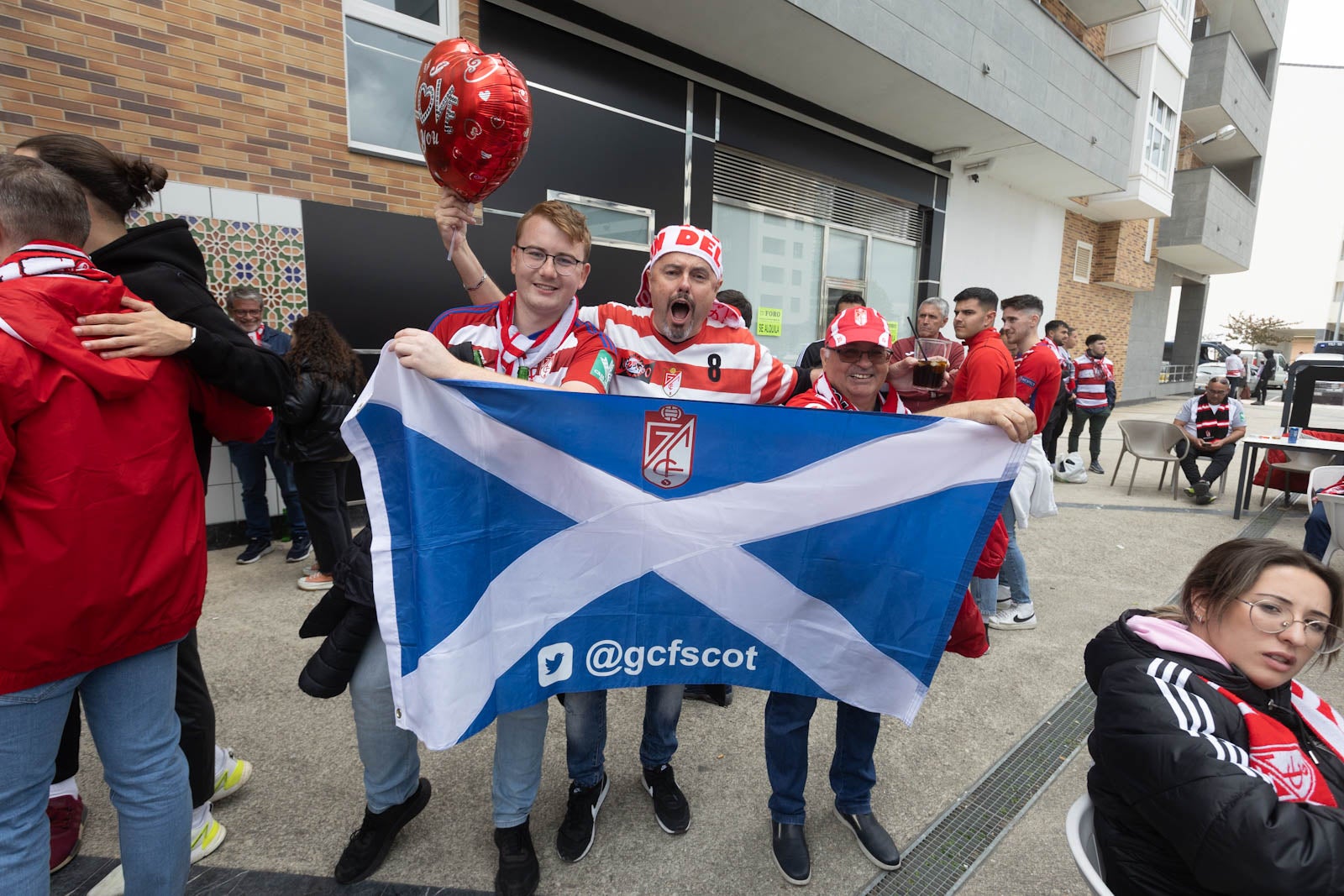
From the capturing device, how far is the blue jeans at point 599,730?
2230mm

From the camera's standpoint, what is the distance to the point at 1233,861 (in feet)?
3.87

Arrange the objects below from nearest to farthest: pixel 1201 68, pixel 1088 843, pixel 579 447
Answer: pixel 1088 843 → pixel 579 447 → pixel 1201 68

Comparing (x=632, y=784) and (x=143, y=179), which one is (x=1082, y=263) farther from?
(x=143, y=179)

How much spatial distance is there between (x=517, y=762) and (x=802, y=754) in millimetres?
941

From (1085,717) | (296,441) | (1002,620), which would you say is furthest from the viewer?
(1002,620)

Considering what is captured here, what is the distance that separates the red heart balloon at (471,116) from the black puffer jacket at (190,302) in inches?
35.4

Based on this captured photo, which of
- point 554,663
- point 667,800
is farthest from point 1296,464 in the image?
point 554,663

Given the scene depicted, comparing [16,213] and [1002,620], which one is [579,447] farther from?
[1002,620]

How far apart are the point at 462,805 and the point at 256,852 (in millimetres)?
666

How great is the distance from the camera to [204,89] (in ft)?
15.3

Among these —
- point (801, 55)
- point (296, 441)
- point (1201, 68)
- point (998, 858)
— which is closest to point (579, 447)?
point (998, 858)

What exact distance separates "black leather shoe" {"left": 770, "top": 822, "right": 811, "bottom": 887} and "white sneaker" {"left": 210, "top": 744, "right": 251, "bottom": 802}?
200 centimetres

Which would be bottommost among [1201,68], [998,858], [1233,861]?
[998,858]

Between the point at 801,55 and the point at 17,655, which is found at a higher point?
the point at 801,55
